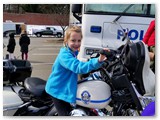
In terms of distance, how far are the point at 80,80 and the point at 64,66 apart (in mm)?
210

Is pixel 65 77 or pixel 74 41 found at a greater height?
pixel 74 41

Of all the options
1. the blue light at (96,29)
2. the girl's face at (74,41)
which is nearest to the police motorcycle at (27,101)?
the girl's face at (74,41)

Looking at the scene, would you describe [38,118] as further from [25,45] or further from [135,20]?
[25,45]

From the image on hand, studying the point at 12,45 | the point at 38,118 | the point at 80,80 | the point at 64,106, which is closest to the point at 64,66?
the point at 80,80

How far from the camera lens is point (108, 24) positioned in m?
4.70

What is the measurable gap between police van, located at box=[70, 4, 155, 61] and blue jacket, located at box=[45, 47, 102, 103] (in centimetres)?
202

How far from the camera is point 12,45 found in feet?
29.5

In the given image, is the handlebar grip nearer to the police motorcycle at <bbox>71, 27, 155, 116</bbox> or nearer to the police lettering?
the police motorcycle at <bbox>71, 27, 155, 116</bbox>

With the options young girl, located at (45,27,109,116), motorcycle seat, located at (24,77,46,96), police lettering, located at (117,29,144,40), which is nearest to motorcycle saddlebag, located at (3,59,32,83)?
motorcycle seat, located at (24,77,46,96)

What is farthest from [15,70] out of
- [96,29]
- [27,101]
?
[96,29]

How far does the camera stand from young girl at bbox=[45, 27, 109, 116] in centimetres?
240

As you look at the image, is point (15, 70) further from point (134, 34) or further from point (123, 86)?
point (134, 34)

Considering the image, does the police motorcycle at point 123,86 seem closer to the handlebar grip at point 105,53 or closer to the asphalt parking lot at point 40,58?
the handlebar grip at point 105,53

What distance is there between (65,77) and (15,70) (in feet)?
3.04
